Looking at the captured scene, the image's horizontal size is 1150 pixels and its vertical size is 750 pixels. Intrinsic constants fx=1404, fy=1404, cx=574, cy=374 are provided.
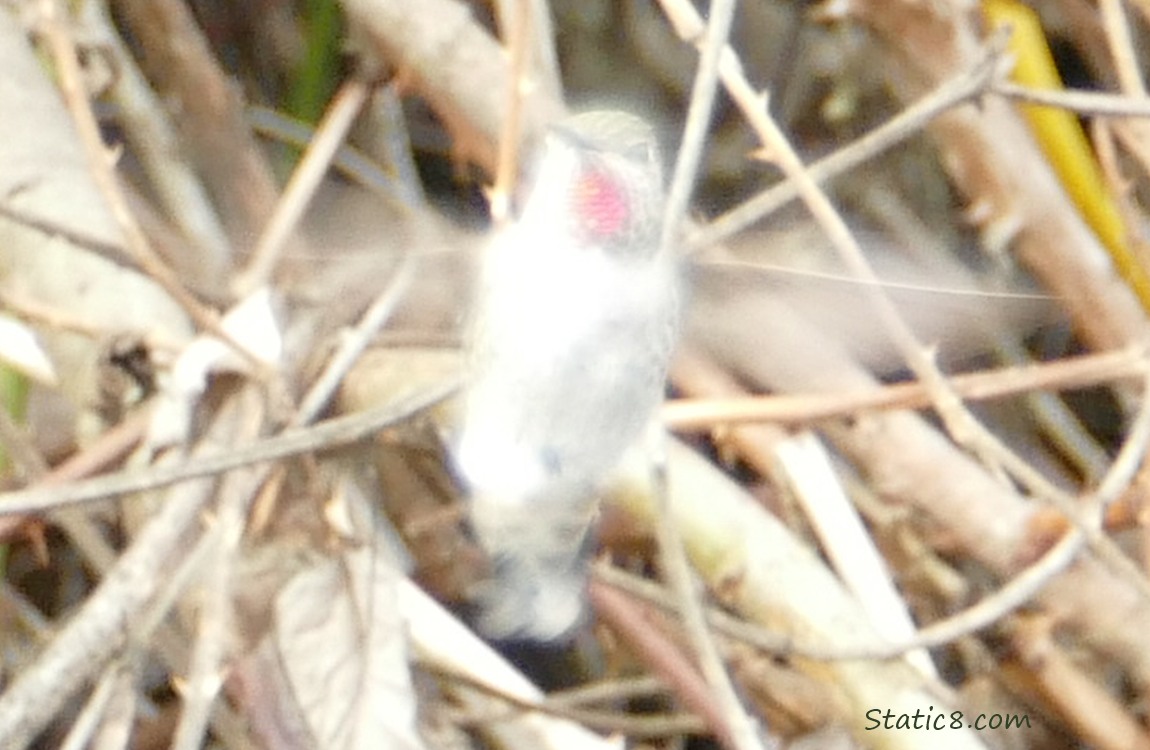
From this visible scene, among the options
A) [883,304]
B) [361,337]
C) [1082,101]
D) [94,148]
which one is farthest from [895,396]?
[94,148]

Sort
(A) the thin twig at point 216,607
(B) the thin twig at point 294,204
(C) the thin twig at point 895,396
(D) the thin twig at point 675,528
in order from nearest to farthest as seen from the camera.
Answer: (D) the thin twig at point 675,528, (A) the thin twig at point 216,607, (C) the thin twig at point 895,396, (B) the thin twig at point 294,204

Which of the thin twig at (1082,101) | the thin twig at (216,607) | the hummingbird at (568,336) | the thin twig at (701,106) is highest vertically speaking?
the thin twig at (1082,101)

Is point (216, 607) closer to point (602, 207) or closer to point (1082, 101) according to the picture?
point (602, 207)

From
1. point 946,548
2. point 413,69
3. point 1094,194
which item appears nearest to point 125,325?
point 413,69

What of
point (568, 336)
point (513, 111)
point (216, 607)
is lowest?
point (216, 607)

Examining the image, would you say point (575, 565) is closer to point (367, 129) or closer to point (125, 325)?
point (125, 325)

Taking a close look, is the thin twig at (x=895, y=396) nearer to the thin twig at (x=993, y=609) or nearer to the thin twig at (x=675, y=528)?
the thin twig at (x=993, y=609)

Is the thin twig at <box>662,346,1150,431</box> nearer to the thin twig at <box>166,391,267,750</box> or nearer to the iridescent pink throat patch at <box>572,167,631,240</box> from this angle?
the iridescent pink throat patch at <box>572,167,631,240</box>

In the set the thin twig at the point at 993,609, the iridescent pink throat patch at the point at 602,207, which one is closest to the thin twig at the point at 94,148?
the iridescent pink throat patch at the point at 602,207
